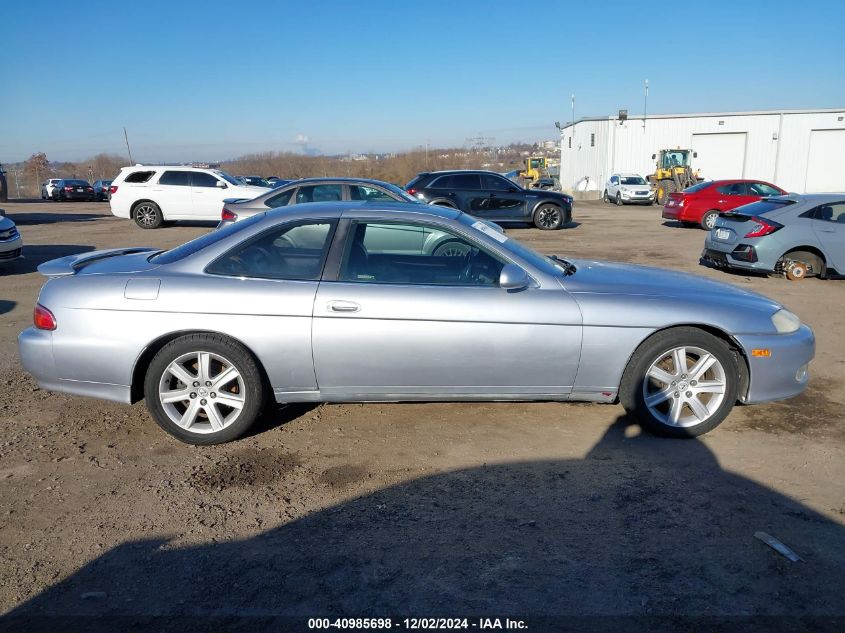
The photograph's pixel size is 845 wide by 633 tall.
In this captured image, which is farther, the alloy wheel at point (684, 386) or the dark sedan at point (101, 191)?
the dark sedan at point (101, 191)

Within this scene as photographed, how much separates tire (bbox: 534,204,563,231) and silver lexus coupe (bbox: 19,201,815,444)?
14281 mm

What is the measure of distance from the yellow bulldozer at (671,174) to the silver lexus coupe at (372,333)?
3083 centimetres

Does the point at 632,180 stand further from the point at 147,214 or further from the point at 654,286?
the point at 654,286

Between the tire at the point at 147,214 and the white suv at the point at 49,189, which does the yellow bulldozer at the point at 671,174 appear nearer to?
the tire at the point at 147,214

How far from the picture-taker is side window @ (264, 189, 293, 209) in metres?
12.5

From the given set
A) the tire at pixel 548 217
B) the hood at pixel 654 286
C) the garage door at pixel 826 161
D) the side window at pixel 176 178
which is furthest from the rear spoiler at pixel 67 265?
the garage door at pixel 826 161

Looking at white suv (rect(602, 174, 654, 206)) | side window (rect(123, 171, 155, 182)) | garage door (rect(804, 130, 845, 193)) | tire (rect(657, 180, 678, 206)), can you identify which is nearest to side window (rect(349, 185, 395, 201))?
side window (rect(123, 171, 155, 182))

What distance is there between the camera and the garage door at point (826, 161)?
40.7 m

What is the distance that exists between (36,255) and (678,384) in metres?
13.3

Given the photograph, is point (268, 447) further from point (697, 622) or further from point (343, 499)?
point (697, 622)

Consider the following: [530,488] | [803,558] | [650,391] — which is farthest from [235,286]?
[803,558]

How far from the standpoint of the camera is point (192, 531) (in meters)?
3.28

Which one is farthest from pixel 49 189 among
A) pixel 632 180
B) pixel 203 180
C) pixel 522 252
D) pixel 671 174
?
pixel 522 252

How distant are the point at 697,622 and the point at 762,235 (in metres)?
9.01
